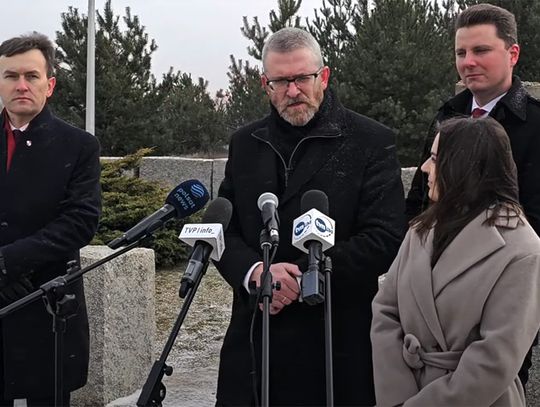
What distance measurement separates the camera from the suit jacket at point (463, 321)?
2348 mm

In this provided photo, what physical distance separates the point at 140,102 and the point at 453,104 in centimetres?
1704

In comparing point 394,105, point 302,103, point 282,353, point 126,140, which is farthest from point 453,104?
point 126,140

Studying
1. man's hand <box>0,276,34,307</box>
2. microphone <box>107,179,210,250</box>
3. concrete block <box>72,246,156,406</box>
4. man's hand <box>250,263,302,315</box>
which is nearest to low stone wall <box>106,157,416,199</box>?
concrete block <box>72,246,156,406</box>

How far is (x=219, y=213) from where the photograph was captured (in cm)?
254

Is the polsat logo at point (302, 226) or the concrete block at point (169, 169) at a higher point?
the polsat logo at point (302, 226)

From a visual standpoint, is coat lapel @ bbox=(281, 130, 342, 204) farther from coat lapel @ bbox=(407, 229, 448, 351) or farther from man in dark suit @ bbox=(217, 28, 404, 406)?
coat lapel @ bbox=(407, 229, 448, 351)

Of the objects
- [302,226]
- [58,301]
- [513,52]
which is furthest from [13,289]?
[513,52]

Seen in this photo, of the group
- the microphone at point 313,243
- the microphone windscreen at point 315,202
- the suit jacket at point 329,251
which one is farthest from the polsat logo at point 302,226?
the suit jacket at point 329,251

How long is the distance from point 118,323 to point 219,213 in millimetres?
2645

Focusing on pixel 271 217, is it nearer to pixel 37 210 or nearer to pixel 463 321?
pixel 463 321

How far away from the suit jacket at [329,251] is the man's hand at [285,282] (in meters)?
0.08

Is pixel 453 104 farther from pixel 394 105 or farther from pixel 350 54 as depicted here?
pixel 350 54

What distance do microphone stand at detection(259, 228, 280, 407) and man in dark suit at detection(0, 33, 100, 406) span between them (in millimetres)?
1339

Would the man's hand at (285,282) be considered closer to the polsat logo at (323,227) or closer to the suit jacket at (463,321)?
the suit jacket at (463,321)
